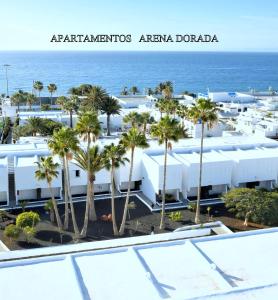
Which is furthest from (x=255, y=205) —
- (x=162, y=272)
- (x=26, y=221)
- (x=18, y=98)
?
(x=18, y=98)

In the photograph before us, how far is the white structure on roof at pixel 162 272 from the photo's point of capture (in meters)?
20.9

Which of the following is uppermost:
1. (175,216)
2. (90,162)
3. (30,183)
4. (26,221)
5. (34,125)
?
(90,162)

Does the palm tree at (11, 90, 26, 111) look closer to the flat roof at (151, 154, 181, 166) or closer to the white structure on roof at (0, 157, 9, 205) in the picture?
the white structure on roof at (0, 157, 9, 205)

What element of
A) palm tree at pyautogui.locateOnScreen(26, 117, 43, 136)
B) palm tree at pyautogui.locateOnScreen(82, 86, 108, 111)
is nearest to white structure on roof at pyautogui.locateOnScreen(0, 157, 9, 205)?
palm tree at pyautogui.locateOnScreen(26, 117, 43, 136)

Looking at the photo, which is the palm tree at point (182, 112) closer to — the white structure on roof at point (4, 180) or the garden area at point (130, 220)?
the garden area at point (130, 220)

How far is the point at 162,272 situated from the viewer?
76.0 ft

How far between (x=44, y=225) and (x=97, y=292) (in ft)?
59.0

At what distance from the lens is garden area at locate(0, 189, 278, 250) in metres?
35.1

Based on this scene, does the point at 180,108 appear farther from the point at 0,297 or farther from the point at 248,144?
the point at 0,297

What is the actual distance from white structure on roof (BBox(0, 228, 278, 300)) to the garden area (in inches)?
391

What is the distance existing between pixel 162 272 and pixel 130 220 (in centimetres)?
1626

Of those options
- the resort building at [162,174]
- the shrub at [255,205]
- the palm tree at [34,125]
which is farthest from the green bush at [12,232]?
the palm tree at [34,125]

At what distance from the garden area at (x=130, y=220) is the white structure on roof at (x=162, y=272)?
391 inches

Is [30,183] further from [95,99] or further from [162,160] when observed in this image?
[95,99]
